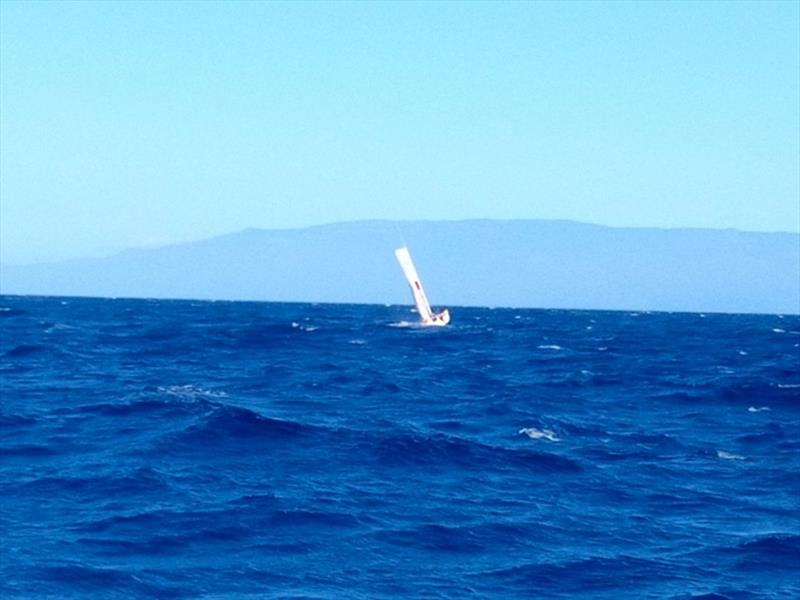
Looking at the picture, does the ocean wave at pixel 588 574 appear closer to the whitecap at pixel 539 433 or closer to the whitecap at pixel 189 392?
the whitecap at pixel 539 433

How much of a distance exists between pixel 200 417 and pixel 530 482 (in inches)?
362

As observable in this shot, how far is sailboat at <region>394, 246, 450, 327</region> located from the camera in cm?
9417

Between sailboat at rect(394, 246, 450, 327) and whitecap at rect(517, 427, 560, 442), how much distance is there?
65.0 m

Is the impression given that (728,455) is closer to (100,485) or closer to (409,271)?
(100,485)

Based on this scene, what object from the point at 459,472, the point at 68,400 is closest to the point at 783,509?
the point at 459,472

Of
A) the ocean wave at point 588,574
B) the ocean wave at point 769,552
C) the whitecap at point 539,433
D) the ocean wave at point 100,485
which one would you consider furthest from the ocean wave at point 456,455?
the ocean wave at point 588,574

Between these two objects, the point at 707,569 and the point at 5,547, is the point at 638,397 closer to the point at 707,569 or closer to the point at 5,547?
the point at 707,569

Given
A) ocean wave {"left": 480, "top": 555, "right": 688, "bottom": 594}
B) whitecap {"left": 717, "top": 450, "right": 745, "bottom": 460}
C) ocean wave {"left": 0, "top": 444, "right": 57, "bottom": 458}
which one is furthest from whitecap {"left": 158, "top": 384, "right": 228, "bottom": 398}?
ocean wave {"left": 480, "top": 555, "right": 688, "bottom": 594}

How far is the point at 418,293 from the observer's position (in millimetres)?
98875

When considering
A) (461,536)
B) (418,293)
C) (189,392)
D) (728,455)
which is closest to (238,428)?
(189,392)

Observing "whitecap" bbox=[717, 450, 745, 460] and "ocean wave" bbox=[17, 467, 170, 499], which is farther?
"whitecap" bbox=[717, 450, 745, 460]

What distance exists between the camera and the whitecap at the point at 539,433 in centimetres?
2703

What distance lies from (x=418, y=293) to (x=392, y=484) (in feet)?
255

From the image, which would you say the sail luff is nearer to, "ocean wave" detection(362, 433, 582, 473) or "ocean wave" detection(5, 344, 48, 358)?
"ocean wave" detection(5, 344, 48, 358)
